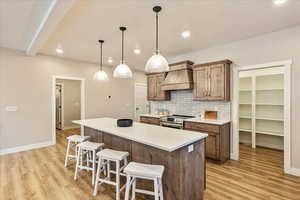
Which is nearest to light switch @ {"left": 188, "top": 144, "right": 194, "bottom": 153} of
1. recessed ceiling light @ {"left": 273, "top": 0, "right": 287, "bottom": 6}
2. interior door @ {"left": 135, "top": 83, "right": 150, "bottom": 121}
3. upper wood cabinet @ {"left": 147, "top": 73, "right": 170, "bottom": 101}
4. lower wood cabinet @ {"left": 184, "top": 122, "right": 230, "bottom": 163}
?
lower wood cabinet @ {"left": 184, "top": 122, "right": 230, "bottom": 163}

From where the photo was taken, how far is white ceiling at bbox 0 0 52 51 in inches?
82.0

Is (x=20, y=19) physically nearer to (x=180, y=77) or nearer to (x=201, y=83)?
(x=180, y=77)

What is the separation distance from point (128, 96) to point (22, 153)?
12.5ft

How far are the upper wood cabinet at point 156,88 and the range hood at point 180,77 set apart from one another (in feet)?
1.09

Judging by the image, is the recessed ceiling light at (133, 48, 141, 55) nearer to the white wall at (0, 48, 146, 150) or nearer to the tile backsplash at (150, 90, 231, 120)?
the tile backsplash at (150, 90, 231, 120)

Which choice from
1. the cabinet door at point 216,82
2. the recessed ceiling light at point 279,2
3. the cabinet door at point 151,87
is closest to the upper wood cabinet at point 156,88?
the cabinet door at point 151,87

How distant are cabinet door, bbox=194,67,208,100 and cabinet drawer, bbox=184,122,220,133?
0.68 metres

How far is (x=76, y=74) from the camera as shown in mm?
4926

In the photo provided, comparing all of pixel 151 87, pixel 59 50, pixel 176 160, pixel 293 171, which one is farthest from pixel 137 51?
pixel 293 171

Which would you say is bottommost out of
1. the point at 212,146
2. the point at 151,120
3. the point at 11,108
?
the point at 212,146

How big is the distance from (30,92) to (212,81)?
4.78 meters

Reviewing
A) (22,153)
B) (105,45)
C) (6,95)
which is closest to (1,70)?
(6,95)

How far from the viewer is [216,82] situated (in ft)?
11.3

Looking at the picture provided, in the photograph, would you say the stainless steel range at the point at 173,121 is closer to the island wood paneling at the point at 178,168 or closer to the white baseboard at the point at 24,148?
the island wood paneling at the point at 178,168
